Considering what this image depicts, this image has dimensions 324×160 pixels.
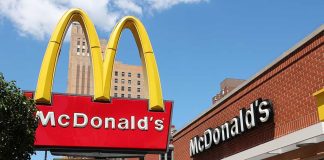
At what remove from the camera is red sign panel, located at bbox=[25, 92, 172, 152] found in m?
27.2

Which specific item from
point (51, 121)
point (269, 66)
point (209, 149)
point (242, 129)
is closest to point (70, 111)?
point (51, 121)

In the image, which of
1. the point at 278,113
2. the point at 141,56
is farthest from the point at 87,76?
the point at 278,113

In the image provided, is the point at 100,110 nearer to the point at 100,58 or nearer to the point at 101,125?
the point at 101,125

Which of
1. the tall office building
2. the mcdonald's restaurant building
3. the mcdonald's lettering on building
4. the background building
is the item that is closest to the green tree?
the mcdonald's restaurant building

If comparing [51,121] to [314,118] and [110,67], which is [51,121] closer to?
[110,67]

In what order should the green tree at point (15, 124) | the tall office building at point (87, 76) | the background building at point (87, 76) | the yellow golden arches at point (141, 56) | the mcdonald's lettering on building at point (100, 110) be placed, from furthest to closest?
the tall office building at point (87, 76) → the background building at point (87, 76) → the yellow golden arches at point (141, 56) → the mcdonald's lettering on building at point (100, 110) → the green tree at point (15, 124)

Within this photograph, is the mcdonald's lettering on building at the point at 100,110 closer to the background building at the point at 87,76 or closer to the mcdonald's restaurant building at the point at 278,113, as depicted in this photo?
the mcdonald's restaurant building at the point at 278,113

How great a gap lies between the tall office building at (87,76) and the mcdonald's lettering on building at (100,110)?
14219 centimetres

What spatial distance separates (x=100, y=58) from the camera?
28109 millimetres

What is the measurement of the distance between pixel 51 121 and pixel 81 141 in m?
1.99

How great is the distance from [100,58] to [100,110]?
9.71ft

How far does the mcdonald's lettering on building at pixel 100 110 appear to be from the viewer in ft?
89.3

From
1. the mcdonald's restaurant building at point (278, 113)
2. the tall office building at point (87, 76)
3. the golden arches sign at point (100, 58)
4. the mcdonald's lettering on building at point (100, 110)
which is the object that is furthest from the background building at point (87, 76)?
the mcdonald's restaurant building at point (278, 113)

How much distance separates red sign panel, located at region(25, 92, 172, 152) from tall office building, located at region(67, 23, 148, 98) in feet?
467
